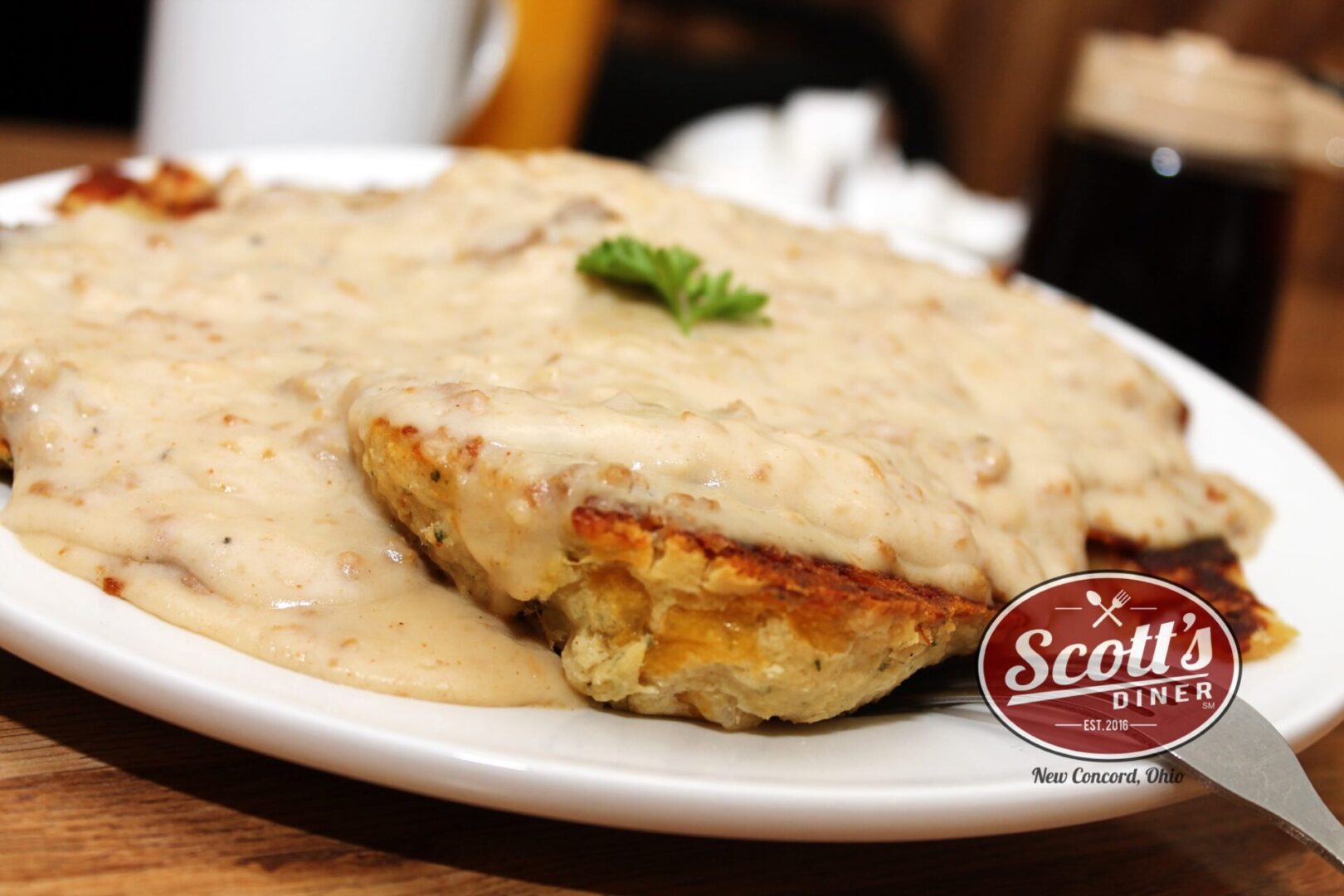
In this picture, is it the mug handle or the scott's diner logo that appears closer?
the scott's diner logo

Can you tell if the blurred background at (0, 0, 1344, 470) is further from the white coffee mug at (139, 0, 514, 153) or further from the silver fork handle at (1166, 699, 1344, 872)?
the silver fork handle at (1166, 699, 1344, 872)

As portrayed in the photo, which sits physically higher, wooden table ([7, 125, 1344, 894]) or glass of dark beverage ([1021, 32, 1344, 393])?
glass of dark beverage ([1021, 32, 1344, 393])

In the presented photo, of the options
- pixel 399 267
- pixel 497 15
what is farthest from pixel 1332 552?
pixel 497 15

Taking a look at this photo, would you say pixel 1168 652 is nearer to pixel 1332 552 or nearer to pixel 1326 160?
pixel 1332 552

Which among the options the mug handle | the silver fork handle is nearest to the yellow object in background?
the mug handle

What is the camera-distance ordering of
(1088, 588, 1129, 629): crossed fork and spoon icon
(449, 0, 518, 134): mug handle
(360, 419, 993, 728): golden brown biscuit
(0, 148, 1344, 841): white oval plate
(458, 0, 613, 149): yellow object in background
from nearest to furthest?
(0, 148, 1344, 841): white oval plate < (360, 419, 993, 728): golden brown biscuit < (1088, 588, 1129, 629): crossed fork and spoon icon < (449, 0, 518, 134): mug handle < (458, 0, 613, 149): yellow object in background

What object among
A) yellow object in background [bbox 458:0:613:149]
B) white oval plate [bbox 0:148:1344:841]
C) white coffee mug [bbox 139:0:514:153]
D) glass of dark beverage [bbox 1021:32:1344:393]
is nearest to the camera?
white oval plate [bbox 0:148:1344:841]

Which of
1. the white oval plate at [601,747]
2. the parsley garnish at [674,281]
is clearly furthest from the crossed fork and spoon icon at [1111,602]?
the parsley garnish at [674,281]
